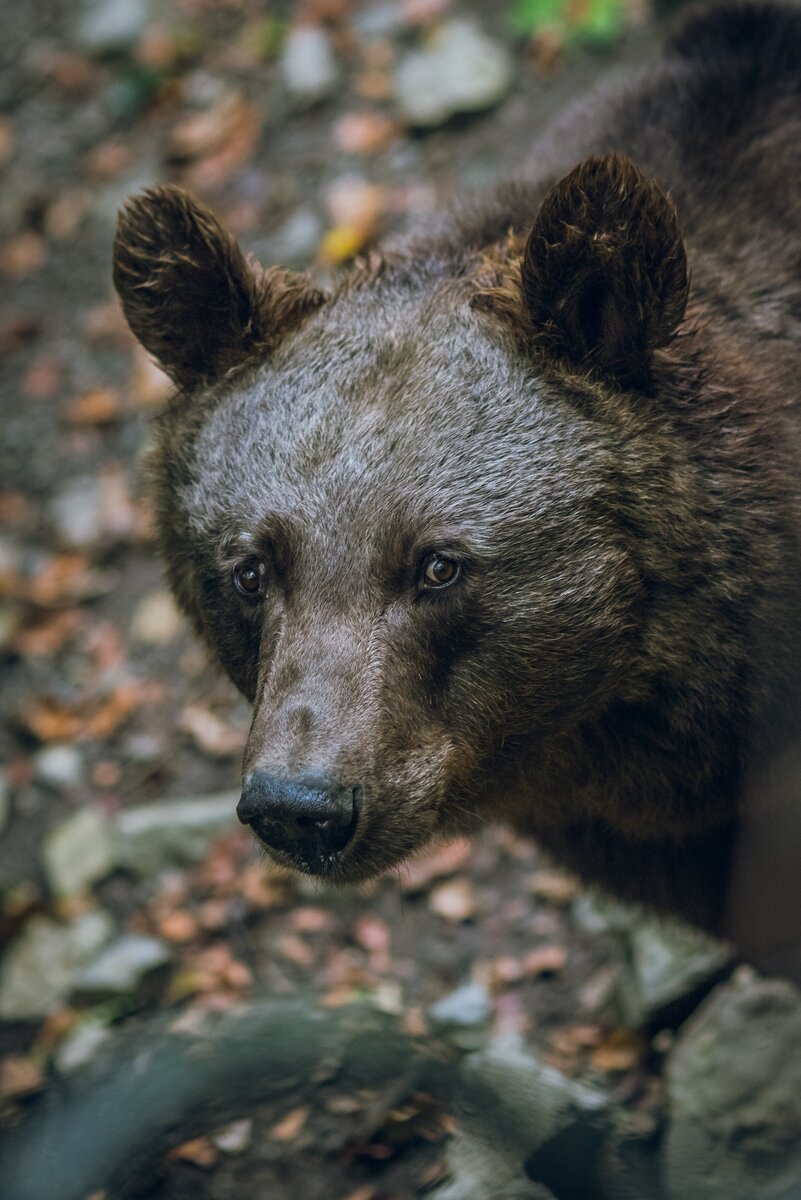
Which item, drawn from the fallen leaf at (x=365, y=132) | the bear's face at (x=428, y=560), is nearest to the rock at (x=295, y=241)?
the fallen leaf at (x=365, y=132)

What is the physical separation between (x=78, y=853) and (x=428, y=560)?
3.79 meters

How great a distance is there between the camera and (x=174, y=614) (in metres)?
7.21

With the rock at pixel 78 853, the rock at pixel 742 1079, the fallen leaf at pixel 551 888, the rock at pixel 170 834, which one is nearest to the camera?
the rock at pixel 742 1079

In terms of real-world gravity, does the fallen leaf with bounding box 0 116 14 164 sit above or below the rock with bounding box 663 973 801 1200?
above

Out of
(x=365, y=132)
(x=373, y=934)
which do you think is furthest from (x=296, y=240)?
(x=373, y=934)

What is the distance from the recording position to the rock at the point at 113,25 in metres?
9.37

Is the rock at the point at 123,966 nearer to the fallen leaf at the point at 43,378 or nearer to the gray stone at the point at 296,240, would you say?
the fallen leaf at the point at 43,378

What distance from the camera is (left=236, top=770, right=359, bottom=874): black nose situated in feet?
10.4

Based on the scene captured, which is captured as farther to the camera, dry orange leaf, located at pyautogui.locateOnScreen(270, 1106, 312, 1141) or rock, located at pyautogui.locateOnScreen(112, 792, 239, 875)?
rock, located at pyautogui.locateOnScreen(112, 792, 239, 875)

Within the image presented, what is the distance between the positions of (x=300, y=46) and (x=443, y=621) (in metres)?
6.57

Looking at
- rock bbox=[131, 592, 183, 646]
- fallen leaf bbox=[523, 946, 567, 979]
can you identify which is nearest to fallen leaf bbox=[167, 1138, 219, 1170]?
fallen leaf bbox=[523, 946, 567, 979]

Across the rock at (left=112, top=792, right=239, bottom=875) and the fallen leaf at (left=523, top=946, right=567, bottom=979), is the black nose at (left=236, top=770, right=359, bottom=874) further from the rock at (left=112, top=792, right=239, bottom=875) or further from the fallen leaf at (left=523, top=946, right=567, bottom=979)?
the rock at (left=112, top=792, right=239, bottom=875)

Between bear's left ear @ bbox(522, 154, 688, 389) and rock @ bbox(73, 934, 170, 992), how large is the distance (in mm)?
3716

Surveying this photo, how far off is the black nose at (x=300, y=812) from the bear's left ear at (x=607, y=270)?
1377mm
